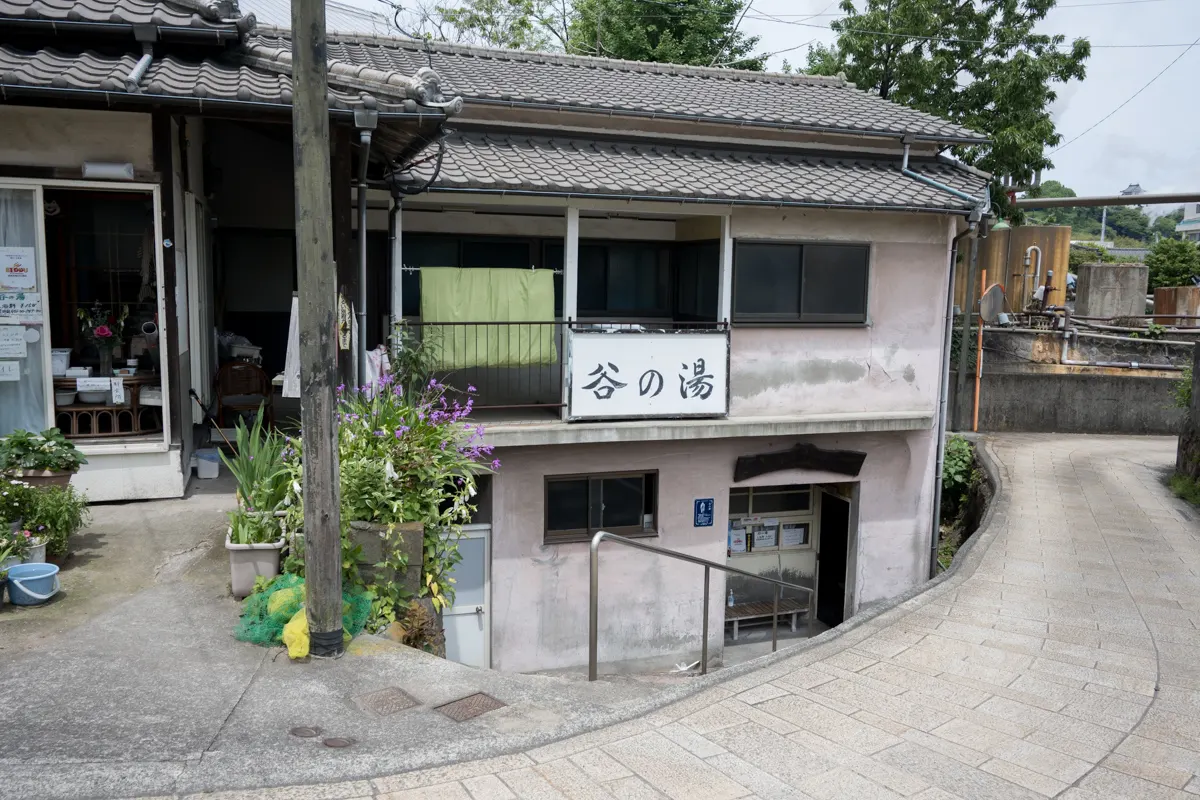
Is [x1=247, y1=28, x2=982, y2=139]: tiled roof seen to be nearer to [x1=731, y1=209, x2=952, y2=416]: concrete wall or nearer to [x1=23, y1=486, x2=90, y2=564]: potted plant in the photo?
[x1=731, y1=209, x2=952, y2=416]: concrete wall

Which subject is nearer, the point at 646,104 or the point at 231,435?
the point at 231,435

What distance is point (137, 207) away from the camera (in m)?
8.37

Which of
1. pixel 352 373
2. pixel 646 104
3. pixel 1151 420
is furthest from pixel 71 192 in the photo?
pixel 1151 420

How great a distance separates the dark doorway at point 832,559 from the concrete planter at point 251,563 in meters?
8.16

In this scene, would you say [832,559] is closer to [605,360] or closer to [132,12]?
[605,360]

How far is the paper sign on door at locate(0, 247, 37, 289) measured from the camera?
26.2ft

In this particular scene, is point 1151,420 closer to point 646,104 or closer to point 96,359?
point 646,104

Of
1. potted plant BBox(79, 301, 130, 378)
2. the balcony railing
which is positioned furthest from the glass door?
potted plant BBox(79, 301, 130, 378)

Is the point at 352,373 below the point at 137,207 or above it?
below

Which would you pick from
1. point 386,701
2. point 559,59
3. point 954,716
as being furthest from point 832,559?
point 386,701

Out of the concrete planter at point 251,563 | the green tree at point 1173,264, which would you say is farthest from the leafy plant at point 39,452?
the green tree at point 1173,264

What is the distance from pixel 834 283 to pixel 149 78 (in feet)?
26.1

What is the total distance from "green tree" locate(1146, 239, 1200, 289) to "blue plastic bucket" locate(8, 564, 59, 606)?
1524 inches

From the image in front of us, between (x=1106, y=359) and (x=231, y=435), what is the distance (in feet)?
62.4
